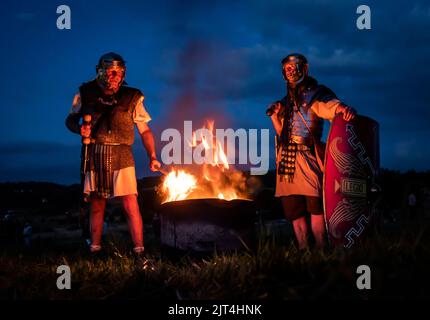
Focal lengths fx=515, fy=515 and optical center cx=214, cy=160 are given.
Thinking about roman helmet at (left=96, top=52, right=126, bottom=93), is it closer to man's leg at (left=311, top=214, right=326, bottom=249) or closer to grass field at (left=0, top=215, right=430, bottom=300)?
grass field at (left=0, top=215, right=430, bottom=300)

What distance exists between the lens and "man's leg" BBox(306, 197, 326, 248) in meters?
5.35

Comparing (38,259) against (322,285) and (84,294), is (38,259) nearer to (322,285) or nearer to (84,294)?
(84,294)

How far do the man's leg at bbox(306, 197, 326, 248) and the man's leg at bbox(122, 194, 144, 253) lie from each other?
1882 millimetres

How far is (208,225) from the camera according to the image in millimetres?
5227

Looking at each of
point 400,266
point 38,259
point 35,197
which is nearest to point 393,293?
point 400,266

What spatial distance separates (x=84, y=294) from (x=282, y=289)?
59.6 inches

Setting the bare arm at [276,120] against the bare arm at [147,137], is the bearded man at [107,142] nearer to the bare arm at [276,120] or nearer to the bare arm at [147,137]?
the bare arm at [147,137]

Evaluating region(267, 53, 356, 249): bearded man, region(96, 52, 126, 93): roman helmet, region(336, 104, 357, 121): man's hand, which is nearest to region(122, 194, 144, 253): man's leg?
region(96, 52, 126, 93): roman helmet

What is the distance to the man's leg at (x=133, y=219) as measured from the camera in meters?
5.74

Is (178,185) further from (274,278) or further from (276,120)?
(274,278)

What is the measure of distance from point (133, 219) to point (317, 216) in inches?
79.7

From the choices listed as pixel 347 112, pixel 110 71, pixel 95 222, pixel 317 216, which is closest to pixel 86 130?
pixel 110 71

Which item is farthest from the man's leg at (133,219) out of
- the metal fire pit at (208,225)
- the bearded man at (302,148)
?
the bearded man at (302,148)

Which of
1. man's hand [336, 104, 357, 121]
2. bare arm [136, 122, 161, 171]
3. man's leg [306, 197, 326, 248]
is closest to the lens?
man's hand [336, 104, 357, 121]
